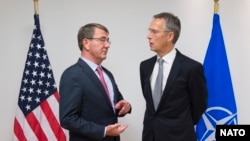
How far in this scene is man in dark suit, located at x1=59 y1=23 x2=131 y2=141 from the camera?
1812 mm

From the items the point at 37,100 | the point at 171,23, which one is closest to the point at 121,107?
the point at 171,23

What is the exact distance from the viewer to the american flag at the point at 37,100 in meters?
2.90

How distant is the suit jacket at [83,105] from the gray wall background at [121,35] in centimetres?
116

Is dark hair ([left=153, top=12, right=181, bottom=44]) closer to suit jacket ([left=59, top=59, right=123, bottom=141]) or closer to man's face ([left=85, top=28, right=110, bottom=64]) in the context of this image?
man's face ([left=85, top=28, right=110, bottom=64])

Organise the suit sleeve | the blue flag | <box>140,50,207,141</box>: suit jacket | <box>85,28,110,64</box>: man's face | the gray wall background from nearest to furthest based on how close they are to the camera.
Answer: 1. the suit sleeve
2. <box>85,28,110,64</box>: man's face
3. <box>140,50,207,141</box>: suit jacket
4. the blue flag
5. the gray wall background

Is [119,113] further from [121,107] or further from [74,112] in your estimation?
[74,112]

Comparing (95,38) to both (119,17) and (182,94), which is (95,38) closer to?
(182,94)

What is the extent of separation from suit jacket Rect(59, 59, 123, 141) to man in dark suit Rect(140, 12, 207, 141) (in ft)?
1.08

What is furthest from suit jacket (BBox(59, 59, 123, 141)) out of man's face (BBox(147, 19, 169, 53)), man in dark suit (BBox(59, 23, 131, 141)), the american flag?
the american flag

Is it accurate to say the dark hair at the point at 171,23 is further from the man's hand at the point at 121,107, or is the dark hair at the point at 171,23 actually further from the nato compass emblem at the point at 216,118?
the nato compass emblem at the point at 216,118

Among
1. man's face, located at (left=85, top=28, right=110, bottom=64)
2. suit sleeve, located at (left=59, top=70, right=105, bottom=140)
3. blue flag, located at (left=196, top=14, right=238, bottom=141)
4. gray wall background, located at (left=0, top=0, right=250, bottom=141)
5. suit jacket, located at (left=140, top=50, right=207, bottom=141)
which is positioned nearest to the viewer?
suit sleeve, located at (left=59, top=70, right=105, bottom=140)

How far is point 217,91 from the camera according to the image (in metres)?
2.84

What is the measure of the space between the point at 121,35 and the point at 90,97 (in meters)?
1.35

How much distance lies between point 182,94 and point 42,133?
56.2 inches
